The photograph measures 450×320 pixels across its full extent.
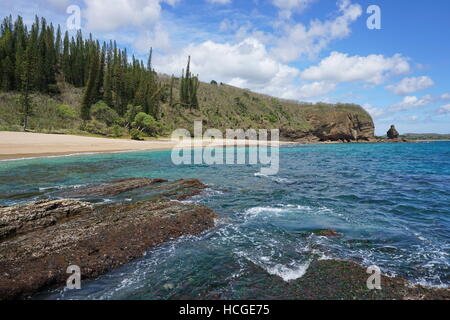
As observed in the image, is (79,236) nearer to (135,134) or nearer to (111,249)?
(111,249)

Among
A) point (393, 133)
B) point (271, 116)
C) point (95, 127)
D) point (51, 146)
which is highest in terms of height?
point (271, 116)

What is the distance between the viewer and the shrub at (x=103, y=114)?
56312 mm

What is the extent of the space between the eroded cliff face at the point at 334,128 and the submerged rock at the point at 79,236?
91927mm

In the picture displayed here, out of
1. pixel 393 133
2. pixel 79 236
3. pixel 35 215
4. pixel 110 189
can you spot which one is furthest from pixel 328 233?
pixel 393 133

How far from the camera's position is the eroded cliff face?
333ft

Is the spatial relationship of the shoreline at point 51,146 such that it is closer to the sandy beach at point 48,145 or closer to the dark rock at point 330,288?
the sandy beach at point 48,145

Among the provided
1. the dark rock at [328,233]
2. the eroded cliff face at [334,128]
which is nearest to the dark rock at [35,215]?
the dark rock at [328,233]

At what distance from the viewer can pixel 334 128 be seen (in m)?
105

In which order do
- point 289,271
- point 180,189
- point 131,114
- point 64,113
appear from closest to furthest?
point 289,271, point 180,189, point 64,113, point 131,114

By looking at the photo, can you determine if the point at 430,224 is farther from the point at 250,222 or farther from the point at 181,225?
the point at 181,225

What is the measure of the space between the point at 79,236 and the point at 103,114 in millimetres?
56651

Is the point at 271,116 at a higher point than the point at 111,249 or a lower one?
higher
